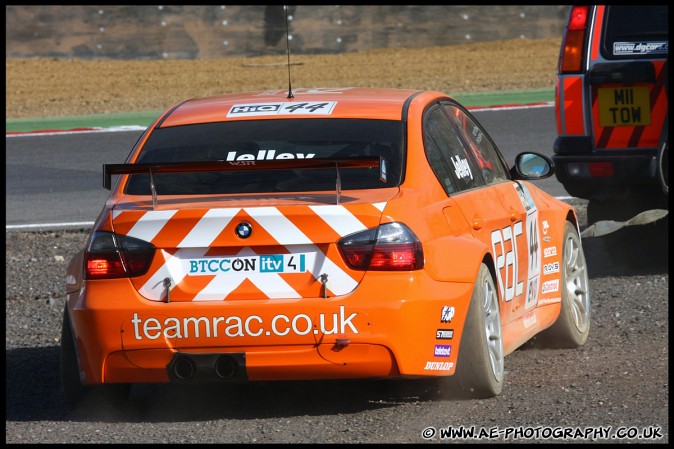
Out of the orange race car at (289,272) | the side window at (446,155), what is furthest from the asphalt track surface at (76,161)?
the orange race car at (289,272)

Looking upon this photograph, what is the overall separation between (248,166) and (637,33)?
450 centimetres

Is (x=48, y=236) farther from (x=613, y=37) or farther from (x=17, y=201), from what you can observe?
(x=613, y=37)

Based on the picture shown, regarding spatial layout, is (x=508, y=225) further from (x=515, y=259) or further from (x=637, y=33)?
(x=637, y=33)

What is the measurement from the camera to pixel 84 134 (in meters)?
17.3

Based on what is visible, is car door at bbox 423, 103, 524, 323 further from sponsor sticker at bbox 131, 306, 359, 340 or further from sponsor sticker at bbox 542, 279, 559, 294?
sponsor sticker at bbox 131, 306, 359, 340

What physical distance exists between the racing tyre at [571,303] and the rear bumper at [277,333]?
1.66 meters

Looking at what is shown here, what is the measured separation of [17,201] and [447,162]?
800 centimetres

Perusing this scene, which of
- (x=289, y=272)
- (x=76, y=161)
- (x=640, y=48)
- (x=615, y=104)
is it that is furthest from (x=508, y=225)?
(x=76, y=161)

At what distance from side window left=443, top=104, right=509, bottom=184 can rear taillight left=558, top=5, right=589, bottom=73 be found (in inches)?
99.5

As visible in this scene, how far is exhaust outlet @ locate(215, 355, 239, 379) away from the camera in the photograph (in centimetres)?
543

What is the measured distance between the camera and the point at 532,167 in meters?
6.79

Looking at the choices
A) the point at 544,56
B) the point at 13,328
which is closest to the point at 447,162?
the point at 13,328

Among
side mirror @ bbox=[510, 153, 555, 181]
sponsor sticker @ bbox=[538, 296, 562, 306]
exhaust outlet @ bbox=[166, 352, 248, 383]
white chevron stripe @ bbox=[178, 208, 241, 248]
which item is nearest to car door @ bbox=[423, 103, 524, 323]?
side mirror @ bbox=[510, 153, 555, 181]

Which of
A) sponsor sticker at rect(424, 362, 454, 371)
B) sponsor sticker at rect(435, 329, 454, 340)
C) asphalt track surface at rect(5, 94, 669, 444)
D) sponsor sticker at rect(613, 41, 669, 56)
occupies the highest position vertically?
sponsor sticker at rect(613, 41, 669, 56)
